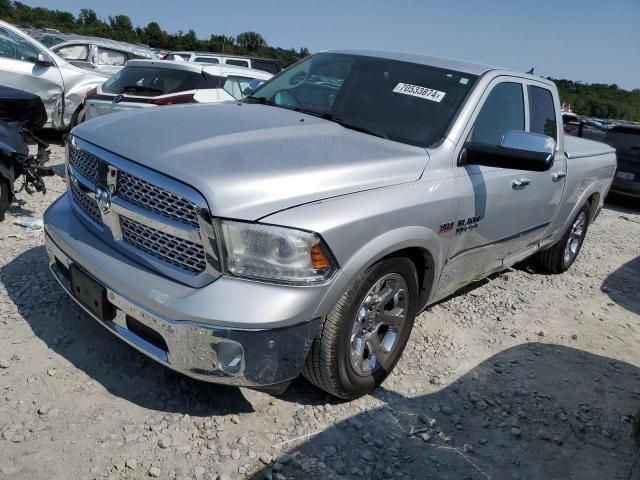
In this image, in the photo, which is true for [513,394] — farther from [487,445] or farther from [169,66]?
[169,66]

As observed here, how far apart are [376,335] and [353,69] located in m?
1.86

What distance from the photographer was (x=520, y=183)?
377 cm

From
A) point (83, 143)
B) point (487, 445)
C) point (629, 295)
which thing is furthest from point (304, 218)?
point (629, 295)

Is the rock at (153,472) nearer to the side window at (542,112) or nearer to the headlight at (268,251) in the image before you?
the headlight at (268,251)

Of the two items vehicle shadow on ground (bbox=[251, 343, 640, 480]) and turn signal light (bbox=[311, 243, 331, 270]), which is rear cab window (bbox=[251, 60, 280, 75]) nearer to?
vehicle shadow on ground (bbox=[251, 343, 640, 480])

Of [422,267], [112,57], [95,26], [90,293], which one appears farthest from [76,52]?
[95,26]

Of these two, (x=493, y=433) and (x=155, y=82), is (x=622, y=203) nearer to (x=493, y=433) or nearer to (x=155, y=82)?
(x=155, y=82)

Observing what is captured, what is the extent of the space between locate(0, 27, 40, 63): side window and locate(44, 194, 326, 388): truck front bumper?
23.1 ft

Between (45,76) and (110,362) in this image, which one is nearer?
(110,362)

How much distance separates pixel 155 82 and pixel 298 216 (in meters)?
5.39

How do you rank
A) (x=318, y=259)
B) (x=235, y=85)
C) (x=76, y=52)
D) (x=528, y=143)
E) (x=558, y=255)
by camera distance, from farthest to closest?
(x=76, y=52) → (x=235, y=85) → (x=558, y=255) → (x=528, y=143) → (x=318, y=259)

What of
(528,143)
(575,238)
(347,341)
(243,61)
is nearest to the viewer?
(347,341)

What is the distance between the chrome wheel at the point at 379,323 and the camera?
282 centimetres

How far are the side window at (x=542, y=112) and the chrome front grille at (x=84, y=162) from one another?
3.15 meters
